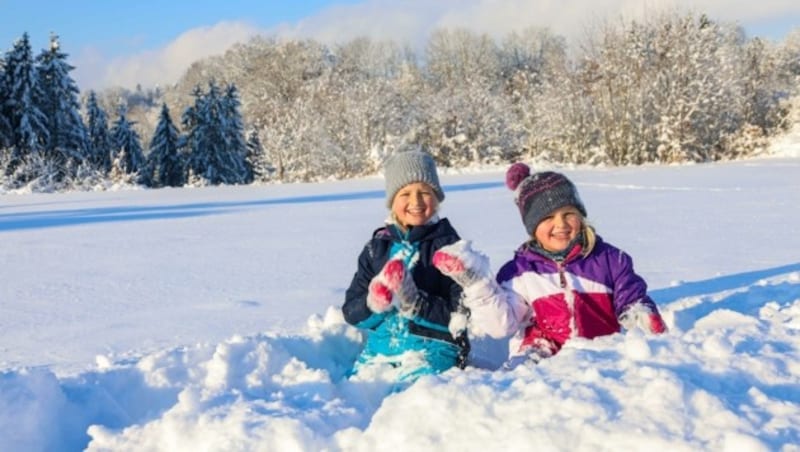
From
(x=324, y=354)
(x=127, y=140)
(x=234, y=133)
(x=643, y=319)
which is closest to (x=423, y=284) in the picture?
(x=324, y=354)

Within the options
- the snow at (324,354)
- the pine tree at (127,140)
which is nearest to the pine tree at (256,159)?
the pine tree at (127,140)

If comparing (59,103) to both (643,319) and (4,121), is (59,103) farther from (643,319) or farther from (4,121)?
(643,319)

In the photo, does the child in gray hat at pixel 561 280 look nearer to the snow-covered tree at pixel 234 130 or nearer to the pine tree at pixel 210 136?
the pine tree at pixel 210 136

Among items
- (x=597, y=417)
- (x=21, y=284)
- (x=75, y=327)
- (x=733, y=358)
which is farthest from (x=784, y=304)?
(x=21, y=284)

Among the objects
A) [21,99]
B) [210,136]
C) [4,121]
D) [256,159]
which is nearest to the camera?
[4,121]

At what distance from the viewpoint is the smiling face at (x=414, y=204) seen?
289 cm

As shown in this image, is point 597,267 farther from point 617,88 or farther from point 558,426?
point 617,88

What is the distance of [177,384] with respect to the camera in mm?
2428

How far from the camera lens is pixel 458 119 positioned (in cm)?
2548

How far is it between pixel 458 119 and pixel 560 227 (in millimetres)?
23034

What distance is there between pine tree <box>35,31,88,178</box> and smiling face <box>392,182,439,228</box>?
26.4 m

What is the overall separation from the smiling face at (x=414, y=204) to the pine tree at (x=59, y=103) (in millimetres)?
26438

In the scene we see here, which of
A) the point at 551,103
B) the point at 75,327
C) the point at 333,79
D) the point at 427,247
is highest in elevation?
the point at 333,79

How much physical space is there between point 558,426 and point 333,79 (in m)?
32.4
